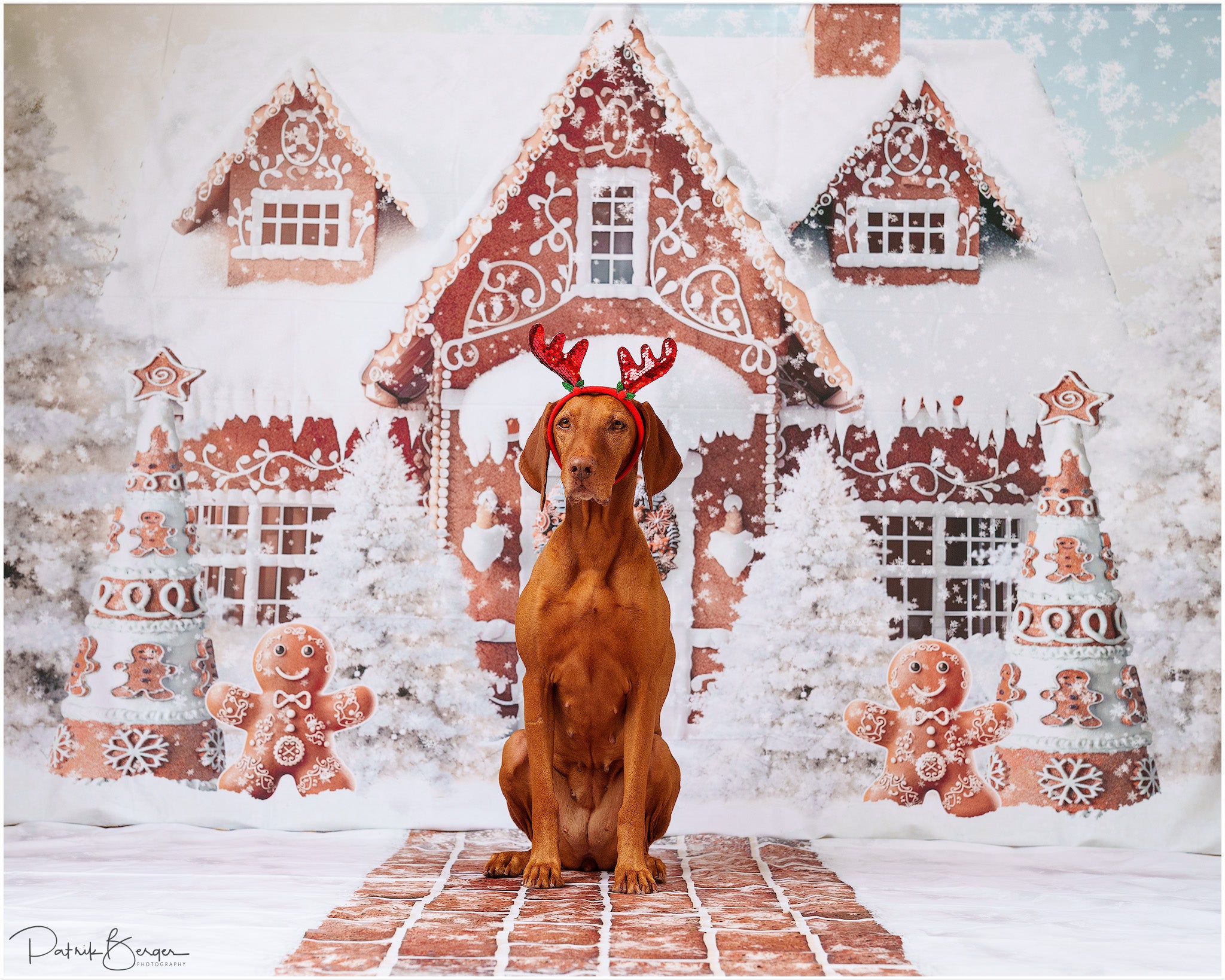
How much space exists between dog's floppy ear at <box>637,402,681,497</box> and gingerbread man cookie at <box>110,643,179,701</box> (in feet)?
7.15

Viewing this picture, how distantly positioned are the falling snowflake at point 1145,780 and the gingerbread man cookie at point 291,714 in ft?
9.62

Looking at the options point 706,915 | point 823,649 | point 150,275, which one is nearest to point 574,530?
point 706,915

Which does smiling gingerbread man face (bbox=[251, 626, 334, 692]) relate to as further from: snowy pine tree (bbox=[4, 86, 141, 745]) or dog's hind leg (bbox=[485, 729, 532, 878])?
dog's hind leg (bbox=[485, 729, 532, 878])

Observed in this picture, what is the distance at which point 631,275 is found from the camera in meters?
4.42

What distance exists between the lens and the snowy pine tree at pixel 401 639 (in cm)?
428

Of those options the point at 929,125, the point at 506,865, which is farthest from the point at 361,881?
the point at 929,125

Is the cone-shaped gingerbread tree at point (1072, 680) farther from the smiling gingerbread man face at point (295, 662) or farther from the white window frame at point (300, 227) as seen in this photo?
the white window frame at point (300, 227)

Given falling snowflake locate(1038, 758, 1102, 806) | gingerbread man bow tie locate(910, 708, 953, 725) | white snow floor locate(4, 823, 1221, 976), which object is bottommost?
white snow floor locate(4, 823, 1221, 976)

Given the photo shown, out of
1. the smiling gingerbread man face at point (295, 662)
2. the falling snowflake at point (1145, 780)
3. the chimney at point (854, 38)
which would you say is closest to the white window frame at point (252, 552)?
the smiling gingerbread man face at point (295, 662)

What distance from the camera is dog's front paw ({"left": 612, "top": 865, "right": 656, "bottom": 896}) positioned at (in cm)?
302

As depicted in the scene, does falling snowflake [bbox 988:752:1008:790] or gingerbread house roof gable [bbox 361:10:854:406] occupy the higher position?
gingerbread house roof gable [bbox 361:10:854:406]

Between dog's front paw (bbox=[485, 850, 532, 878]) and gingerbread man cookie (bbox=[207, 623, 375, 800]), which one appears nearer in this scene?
dog's front paw (bbox=[485, 850, 532, 878])

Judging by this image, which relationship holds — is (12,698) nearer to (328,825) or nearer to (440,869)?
(328,825)

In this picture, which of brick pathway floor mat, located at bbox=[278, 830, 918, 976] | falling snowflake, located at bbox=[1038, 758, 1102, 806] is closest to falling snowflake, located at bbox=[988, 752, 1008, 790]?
falling snowflake, located at bbox=[1038, 758, 1102, 806]
